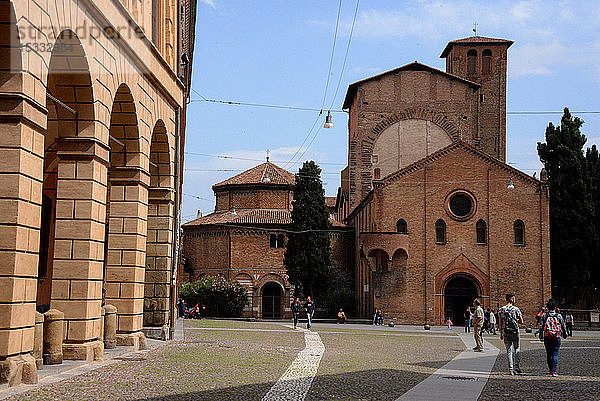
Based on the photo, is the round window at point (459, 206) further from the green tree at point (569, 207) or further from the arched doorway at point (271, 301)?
the arched doorway at point (271, 301)

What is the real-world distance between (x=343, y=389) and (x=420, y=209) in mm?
36710

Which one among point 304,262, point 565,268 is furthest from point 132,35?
point 565,268

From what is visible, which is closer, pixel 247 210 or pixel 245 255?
pixel 245 255

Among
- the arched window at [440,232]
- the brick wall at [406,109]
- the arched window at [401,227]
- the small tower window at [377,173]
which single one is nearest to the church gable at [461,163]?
the arched window at [401,227]

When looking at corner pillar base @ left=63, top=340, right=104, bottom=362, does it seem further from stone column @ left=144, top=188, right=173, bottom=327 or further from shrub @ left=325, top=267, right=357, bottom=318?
shrub @ left=325, top=267, right=357, bottom=318

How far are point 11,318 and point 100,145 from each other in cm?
426

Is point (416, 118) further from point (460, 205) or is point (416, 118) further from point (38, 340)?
point (38, 340)

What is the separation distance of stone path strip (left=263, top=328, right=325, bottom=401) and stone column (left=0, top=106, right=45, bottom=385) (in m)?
3.15

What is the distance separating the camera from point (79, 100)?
12.7m

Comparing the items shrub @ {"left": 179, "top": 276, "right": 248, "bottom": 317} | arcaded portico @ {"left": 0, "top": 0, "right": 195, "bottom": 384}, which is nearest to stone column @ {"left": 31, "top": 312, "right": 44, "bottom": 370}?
arcaded portico @ {"left": 0, "top": 0, "right": 195, "bottom": 384}

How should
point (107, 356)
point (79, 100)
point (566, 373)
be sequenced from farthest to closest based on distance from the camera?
point (566, 373)
point (107, 356)
point (79, 100)

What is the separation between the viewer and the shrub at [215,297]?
51.8 m

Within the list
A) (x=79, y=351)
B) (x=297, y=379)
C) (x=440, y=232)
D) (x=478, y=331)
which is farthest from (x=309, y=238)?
(x=297, y=379)

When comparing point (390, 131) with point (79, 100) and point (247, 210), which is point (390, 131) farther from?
point (79, 100)
